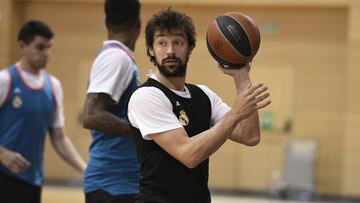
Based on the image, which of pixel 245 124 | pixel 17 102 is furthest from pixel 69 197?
pixel 245 124

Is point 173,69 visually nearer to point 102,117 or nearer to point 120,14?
point 102,117

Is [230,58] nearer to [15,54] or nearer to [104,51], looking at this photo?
[104,51]

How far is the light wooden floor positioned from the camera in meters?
10.5

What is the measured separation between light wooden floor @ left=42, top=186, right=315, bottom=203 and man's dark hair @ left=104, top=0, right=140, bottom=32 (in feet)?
20.3

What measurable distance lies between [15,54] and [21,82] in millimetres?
8295

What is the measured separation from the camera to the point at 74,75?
1370cm

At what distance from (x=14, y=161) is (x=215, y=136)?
2.30m

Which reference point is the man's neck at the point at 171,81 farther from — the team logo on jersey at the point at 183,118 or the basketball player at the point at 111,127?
the basketball player at the point at 111,127

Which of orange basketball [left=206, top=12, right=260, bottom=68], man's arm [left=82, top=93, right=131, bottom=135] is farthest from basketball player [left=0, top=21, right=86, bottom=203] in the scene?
orange basketball [left=206, top=12, right=260, bottom=68]

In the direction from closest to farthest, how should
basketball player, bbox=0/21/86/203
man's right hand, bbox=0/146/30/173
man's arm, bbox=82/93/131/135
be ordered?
man's arm, bbox=82/93/131/135 → man's right hand, bbox=0/146/30/173 → basketball player, bbox=0/21/86/203

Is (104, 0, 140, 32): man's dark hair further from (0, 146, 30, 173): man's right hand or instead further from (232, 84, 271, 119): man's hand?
(232, 84, 271, 119): man's hand

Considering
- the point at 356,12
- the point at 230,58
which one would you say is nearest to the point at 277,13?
the point at 356,12

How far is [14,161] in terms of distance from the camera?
4.97 metres

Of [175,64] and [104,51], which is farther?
[104,51]
